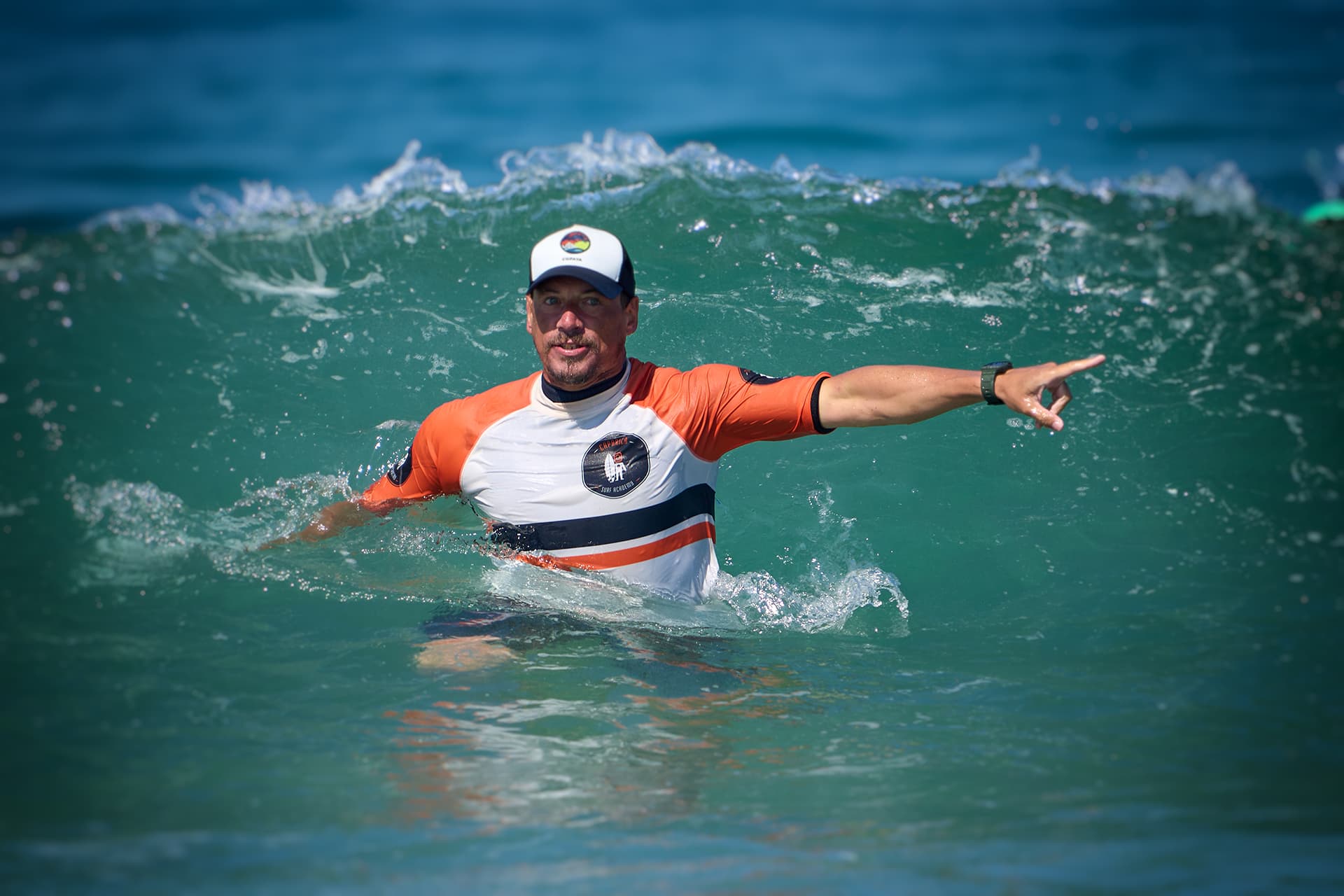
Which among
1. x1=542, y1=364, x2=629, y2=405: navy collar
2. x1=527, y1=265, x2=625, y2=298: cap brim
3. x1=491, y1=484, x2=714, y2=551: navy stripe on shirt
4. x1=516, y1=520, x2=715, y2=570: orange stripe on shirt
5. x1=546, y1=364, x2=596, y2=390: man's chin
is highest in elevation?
x1=527, y1=265, x2=625, y2=298: cap brim

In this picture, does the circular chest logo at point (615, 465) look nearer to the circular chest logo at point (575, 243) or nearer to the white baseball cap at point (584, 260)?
the white baseball cap at point (584, 260)

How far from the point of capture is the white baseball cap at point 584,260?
3822 mm

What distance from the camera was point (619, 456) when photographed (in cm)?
395

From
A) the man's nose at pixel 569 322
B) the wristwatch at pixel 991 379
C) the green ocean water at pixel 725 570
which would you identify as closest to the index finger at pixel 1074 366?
the wristwatch at pixel 991 379

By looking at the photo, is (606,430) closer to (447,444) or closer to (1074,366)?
(447,444)

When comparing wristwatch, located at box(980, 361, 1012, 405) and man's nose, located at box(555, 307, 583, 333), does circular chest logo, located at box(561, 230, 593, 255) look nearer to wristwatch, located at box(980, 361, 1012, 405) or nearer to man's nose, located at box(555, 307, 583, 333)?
man's nose, located at box(555, 307, 583, 333)

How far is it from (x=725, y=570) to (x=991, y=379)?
2243 mm

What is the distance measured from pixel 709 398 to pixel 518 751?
4.94 feet

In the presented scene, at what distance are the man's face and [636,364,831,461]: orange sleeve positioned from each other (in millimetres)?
244

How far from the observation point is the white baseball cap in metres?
3.82

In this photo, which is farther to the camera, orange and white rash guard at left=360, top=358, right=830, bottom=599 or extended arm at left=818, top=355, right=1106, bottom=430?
orange and white rash guard at left=360, top=358, right=830, bottom=599

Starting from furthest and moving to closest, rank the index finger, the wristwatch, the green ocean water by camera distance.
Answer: the wristwatch < the index finger < the green ocean water

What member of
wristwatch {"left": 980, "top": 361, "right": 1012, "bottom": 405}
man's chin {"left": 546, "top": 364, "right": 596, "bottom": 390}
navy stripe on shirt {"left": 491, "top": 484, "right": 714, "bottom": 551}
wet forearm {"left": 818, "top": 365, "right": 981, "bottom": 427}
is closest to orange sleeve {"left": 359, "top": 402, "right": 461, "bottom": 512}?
navy stripe on shirt {"left": 491, "top": 484, "right": 714, "bottom": 551}

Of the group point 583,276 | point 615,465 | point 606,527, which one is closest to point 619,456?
point 615,465
